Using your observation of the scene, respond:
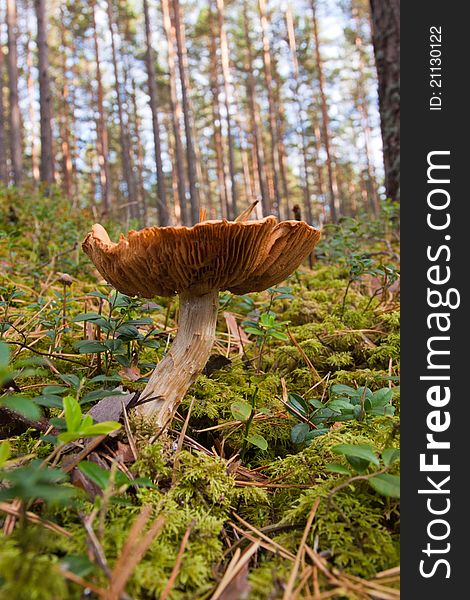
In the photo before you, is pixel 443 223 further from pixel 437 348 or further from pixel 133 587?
pixel 133 587

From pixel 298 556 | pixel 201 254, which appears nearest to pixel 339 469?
pixel 298 556

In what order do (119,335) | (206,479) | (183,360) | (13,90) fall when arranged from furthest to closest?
(13,90) → (119,335) → (183,360) → (206,479)

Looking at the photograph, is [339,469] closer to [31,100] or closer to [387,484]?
[387,484]

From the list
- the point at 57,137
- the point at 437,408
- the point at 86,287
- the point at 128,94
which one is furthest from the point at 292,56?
the point at 437,408

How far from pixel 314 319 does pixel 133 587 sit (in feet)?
7.05

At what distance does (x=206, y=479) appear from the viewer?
1.40m

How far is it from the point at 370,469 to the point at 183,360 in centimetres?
82

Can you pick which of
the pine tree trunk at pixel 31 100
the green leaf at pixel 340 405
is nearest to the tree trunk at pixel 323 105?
the pine tree trunk at pixel 31 100

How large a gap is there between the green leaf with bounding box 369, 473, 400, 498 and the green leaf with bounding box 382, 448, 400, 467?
0.04 m

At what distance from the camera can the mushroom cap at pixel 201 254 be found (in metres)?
1.41

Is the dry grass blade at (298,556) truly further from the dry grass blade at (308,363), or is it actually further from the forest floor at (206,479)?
the dry grass blade at (308,363)

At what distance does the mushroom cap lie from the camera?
1407 mm

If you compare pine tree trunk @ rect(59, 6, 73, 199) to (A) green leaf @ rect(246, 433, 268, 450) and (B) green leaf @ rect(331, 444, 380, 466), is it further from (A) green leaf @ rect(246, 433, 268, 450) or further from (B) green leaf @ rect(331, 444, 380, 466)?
(B) green leaf @ rect(331, 444, 380, 466)

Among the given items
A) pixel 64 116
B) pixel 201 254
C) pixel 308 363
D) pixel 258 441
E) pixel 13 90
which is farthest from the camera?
pixel 64 116
